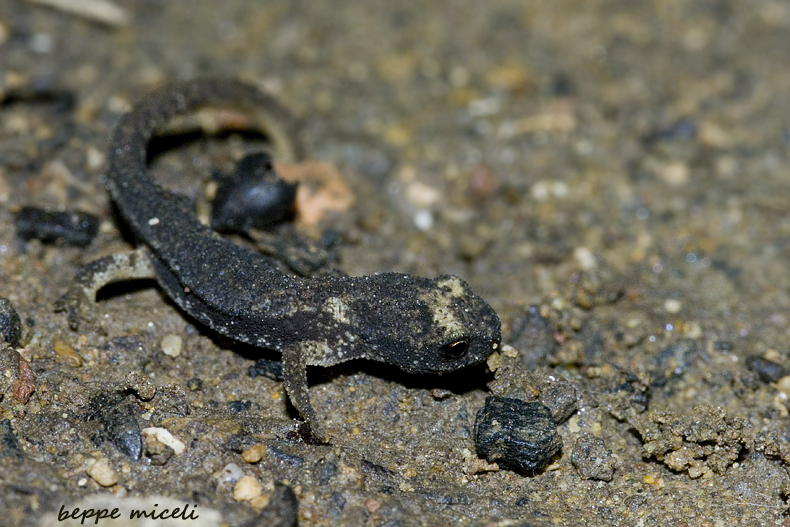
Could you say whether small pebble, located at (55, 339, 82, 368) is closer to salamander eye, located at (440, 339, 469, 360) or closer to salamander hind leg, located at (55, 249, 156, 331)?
salamander hind leg, located at (55, 249, 156, 331)

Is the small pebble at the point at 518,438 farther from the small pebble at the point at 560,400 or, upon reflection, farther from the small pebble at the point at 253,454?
the small pebble at the point at 253,454

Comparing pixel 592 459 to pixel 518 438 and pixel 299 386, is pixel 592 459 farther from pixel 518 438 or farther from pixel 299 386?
pixel 299 386

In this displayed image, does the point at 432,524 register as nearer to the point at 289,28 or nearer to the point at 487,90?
the point at 487,90

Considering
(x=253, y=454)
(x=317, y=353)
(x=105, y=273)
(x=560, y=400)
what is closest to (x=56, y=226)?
(x=105, y=273)

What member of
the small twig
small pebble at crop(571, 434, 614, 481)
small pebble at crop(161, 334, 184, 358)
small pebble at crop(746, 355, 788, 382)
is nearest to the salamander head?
small pebble at crop(571, 434, 614, 481)

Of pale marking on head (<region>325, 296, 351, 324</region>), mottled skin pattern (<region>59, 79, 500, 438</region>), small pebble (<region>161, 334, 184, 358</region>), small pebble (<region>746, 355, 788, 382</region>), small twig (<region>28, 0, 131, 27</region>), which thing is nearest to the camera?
mottled skin pattern (<region>59, 79, 500, 438</region>)

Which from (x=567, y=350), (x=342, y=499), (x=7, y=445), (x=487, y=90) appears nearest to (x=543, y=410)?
(x=567, y=350)

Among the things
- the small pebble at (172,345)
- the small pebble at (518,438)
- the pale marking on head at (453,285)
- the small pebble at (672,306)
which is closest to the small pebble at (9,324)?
the small pebble at (172,345)

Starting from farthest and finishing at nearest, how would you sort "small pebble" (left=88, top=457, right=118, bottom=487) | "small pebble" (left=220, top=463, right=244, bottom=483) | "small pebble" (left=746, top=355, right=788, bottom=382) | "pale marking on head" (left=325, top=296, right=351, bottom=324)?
1. "small pebble" (left=746, top=355, right=788, bottom=382)
2. "pale marking on head" (left=325, top=296, right=351, bottom=324)
3. "small pebble" (left=220, top=463, right=244, bottom=483)
4. "small pebble" (left=88, top=457, right=118, bottom=487)
